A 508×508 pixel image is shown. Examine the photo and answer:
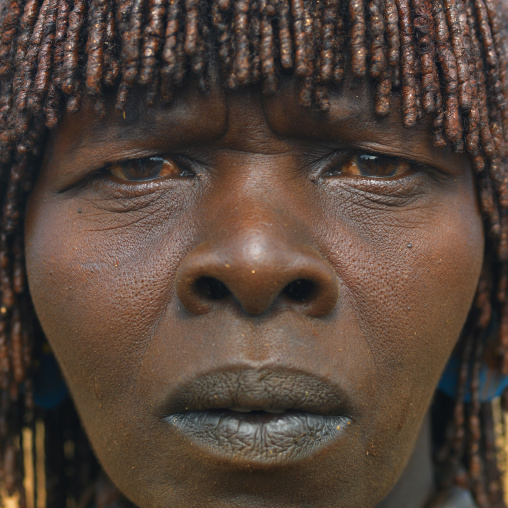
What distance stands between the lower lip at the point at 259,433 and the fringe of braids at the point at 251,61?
2.41ft

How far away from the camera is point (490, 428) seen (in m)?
2.41

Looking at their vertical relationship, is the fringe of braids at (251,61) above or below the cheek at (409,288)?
above

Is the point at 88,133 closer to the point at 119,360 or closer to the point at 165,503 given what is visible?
the point at 119,360

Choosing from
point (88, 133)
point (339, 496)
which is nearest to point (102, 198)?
point (88, 133)

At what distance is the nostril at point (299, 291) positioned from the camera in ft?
5.42

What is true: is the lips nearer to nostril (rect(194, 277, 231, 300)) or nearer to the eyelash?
nostril (rect(194, 277, 231, 300))

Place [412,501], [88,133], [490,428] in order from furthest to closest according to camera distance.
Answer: [490,428] < [412,501] < [88,133]

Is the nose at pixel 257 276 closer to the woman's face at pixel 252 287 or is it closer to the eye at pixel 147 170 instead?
the woman's face at pixel 252 287

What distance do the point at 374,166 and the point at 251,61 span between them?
1.50 feet

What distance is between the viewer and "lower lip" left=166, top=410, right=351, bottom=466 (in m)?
1.63

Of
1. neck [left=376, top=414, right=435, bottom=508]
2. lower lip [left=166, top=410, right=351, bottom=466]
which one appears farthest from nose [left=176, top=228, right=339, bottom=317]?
neck [left=376, top=414, right=435, bottom=508]

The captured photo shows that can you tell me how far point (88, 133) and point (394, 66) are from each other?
82 centimetres

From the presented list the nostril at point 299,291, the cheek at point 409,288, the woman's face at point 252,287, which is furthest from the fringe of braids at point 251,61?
the nostril at point 299,291

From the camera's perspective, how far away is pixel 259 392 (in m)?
1.60
